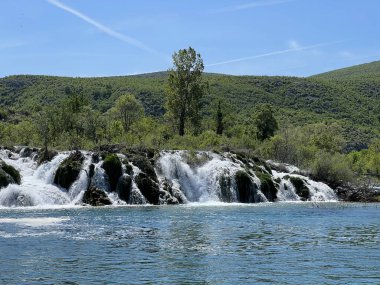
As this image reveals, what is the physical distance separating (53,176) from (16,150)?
11515 mm

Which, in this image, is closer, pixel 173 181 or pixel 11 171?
pixel 11 171

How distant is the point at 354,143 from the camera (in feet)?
575

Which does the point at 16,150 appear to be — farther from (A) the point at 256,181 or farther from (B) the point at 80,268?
(B) the point at 80,268

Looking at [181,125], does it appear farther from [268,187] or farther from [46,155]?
[46,155]

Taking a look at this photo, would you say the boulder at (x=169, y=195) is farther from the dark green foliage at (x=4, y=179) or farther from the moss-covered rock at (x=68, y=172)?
the dark green foliage at (x=4, y=179)

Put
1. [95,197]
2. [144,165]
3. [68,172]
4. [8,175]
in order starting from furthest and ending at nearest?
[144,165]
[68,172]
[8,175]
[95,197]

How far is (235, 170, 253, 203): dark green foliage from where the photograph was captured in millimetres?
70562

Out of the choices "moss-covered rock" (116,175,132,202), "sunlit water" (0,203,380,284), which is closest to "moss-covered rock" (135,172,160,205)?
"moss-covered rock" (116,175,132,202)

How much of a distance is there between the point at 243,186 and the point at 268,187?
164 inches

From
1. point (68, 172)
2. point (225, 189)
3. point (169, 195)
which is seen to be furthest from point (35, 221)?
point (225, 189)

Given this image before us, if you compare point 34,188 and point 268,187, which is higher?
point 34,188

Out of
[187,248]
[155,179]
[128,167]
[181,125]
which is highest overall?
[181,125]

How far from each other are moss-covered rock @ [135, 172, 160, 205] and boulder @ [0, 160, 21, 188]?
13072 millimetres

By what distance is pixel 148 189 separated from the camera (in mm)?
65562
